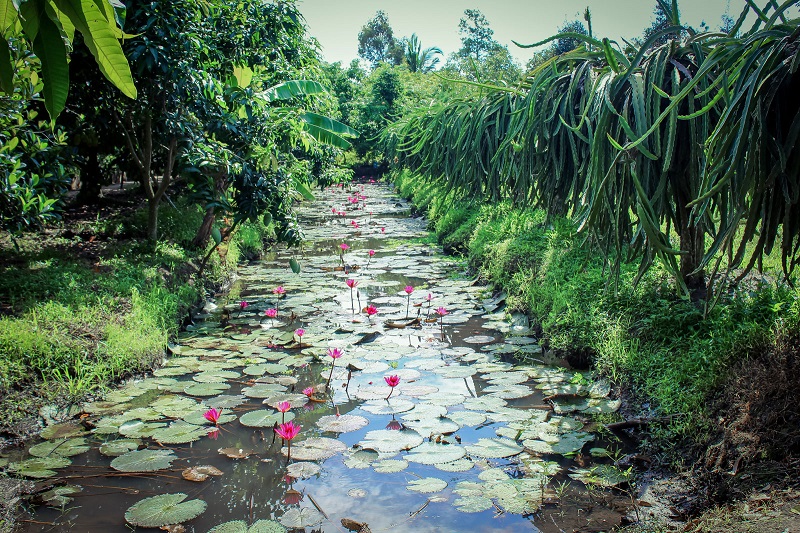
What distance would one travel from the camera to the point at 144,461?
9.61 ft

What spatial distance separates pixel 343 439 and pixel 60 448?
1.48 m

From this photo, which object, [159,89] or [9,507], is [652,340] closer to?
[9,507]

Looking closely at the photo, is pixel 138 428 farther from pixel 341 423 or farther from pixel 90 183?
pixel 90 183

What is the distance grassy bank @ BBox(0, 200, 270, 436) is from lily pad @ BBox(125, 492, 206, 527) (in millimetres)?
1119

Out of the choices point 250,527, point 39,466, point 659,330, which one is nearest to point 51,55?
point 250,527

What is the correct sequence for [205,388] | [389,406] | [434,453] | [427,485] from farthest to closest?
[205,388]
[389,406]
[434,453]
[427,485]

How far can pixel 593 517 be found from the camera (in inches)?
96.7

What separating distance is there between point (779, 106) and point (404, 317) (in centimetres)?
349

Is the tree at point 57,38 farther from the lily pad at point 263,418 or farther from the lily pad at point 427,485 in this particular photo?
the lily pad at point 263,418

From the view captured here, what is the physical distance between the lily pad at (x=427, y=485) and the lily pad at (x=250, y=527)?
0.63 metres

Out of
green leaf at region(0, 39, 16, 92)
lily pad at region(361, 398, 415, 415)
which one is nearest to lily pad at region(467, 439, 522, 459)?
lily pad at region(361, 398, 415, 415)

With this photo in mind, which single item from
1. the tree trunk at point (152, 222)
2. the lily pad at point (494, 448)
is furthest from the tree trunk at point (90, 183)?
the lily pad at point (494, 448)

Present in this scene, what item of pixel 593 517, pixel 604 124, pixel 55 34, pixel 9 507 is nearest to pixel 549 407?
pixel 593 517

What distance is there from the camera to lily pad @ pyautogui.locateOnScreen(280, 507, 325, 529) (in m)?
2.47
